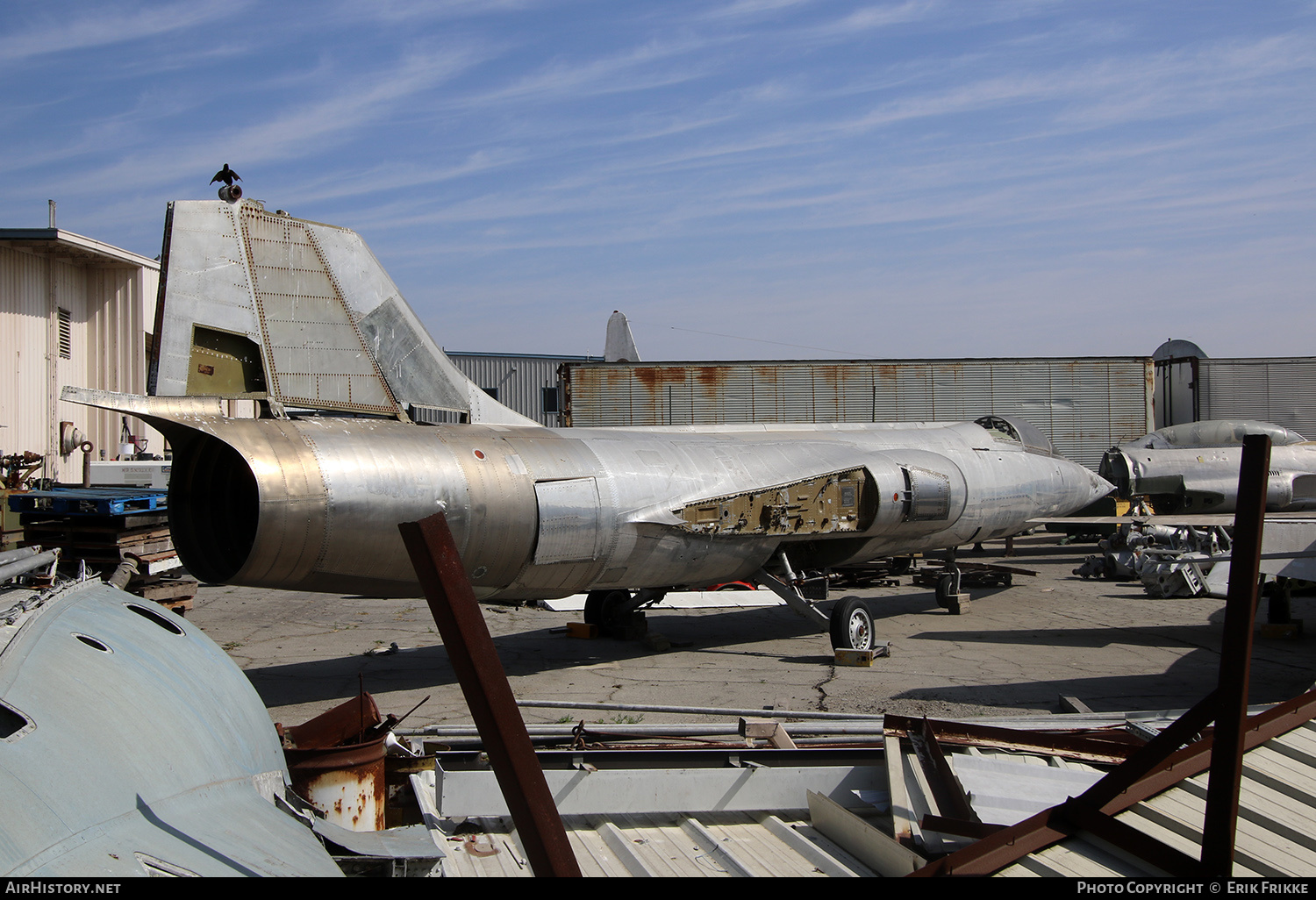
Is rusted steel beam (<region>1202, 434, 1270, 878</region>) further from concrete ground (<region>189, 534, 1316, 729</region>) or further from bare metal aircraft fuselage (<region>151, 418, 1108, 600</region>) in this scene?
bare metal aircraft fuselage (<region>151, 418, 1108, 600</region>)

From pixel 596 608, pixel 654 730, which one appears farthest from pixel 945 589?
pixel 654 730

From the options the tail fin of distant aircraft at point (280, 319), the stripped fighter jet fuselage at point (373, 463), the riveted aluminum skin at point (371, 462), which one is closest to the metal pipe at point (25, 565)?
the stripped fighter jet fuselage at point (373, 463)

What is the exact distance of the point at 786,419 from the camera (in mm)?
24484

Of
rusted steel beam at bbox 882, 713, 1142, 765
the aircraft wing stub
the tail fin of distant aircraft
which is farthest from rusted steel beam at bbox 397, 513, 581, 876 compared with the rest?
the aircraft wing stub

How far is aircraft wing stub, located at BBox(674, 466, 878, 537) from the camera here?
1012 centimetres

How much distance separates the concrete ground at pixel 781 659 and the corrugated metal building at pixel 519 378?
23.2 metres

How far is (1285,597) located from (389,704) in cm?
1126

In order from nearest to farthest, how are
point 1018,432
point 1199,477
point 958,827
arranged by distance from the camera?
point 958,827 → point 1018,432 → point 1199,477

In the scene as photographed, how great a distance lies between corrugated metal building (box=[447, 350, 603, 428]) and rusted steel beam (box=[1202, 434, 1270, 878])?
3598 centimetres

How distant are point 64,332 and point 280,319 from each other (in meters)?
18.2

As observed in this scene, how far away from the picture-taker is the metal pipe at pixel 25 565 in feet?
15.9

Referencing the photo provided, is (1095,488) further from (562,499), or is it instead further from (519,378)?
(519,378)

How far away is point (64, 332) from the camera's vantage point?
73.8 feet

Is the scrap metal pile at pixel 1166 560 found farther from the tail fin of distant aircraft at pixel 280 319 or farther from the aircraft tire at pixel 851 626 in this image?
the tail fin of distant aircraft at pixel 280 319
